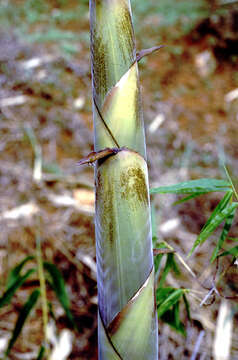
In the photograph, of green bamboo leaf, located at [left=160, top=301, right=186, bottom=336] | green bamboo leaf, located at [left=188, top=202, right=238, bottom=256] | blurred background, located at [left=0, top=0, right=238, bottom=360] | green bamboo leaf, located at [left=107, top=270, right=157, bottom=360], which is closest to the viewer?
green bamboo leaf, located at [left=107, top=270, right=157, bottom=360]

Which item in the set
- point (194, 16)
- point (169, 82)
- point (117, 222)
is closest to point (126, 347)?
point (117, 222)

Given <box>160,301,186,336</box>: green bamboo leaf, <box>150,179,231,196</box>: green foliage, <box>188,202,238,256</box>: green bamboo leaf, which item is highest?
<box>150,179,231,196</box>: green foliage

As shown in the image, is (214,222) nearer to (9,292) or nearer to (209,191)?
(209,191)

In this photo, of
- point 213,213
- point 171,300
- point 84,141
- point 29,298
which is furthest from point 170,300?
point 84,141

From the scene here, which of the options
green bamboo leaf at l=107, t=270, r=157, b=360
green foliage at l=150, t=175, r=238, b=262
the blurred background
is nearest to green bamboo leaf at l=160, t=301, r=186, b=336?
the blurred background

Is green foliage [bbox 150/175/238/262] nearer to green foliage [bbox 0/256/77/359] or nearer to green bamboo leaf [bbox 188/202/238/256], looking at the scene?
green bamboo leaf [bbox 188/202/238/256]

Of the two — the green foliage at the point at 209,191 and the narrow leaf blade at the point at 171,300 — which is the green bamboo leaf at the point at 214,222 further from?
the narrow leaf blade at the point at 171,300

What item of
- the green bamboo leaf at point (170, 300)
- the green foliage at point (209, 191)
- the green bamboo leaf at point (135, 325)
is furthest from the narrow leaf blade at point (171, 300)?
the green bamboo leaf at point (135, 325)
